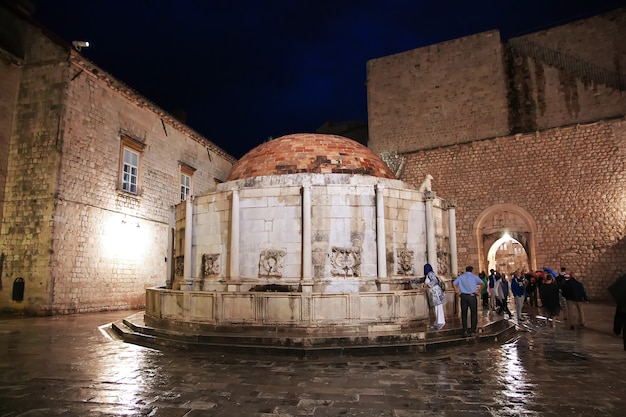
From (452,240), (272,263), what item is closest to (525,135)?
(452,240)

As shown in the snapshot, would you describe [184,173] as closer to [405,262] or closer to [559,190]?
[405,262]

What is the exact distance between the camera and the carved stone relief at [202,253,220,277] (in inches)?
377

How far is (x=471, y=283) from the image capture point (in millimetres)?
8000

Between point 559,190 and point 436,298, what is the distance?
610 inches

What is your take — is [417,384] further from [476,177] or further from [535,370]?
[476,177]

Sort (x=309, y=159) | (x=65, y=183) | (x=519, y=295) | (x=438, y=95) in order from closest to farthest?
1. (x=309, y=159)
2. (x=519, y=295)
3. (x=65, y=183)
4. (x=438, y=95)

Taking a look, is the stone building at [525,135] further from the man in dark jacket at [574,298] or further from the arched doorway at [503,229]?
the man in dark jacket at [574,298]

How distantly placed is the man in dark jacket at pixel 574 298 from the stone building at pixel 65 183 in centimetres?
1046

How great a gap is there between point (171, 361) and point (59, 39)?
→ 1388cm

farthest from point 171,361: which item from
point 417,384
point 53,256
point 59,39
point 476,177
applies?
point 476,177

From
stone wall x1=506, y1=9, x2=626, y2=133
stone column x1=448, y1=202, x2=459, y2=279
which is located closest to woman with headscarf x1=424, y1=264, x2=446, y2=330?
stone column x1=448, y1=202, x2=459, y2=279

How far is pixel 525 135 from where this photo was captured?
21156mm

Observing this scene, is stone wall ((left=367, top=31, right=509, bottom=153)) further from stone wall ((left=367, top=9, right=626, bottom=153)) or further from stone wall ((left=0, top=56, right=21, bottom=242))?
stone wall ((left=0, top=56, right=21, bottom=242))

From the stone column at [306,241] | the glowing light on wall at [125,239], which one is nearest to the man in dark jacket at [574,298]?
the stone column at [306,241]
